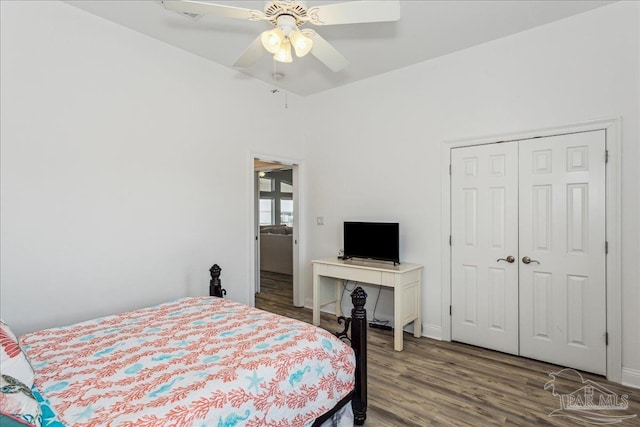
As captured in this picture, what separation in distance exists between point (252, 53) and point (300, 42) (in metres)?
0.49

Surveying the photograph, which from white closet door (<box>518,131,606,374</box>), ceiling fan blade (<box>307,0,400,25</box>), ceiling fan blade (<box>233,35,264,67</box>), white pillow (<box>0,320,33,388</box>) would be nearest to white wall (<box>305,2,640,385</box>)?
white closet door (<box>518,131,606,374</box>)

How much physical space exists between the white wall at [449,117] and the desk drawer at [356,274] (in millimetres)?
561

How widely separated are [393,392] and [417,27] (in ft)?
9.92

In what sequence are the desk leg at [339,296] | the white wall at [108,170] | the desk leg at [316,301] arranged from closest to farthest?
the white wall at [108,170]
the desk leg at [316,301]
the desk leg at [339,296]

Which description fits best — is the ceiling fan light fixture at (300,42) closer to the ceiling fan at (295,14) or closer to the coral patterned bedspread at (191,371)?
the ceiling fan at (295,14)

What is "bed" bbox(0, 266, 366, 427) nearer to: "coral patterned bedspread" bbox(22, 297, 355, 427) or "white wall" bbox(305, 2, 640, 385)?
"coral patterned bedspread" bbox(22, 297, 355, 427)

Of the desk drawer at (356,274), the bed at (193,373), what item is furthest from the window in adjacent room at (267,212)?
the bed at (193,373)

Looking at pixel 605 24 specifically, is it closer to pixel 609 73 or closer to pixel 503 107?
pixel 609 73

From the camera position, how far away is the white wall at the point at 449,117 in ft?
8.64

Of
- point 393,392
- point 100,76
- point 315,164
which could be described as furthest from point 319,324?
point 100,76

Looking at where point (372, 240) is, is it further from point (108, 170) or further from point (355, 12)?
point (108, 170)

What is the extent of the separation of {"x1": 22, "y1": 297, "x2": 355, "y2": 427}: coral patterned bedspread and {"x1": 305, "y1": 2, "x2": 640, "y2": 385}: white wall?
7.24 ft

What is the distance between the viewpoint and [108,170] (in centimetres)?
287

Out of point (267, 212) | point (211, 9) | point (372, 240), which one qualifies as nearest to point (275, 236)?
point (267, 212)
